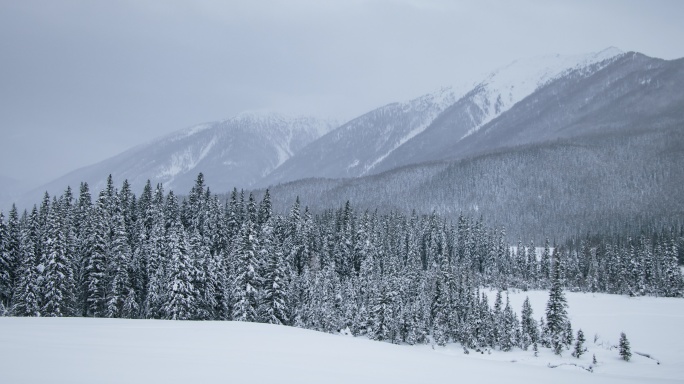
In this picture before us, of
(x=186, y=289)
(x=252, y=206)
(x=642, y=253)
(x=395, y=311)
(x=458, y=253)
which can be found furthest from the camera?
(x=458, y=253)

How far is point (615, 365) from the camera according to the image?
144 ft

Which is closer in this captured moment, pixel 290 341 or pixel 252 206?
pixel 290 341

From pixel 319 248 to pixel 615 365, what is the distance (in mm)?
59147

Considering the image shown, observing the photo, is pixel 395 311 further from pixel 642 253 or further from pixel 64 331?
pixel 642 253

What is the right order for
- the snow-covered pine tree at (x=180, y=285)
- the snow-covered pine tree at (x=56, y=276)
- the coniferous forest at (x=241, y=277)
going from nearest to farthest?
the snow-covered pine tree at (x=180, y=285) → the snow-covered pine tree at (x=56, y=276) → the coniferous forest at (x=241, y=277)

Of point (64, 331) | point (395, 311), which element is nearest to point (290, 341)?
point (64, 331)

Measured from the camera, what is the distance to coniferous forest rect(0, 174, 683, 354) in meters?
44.1

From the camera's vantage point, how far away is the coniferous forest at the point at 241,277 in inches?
1737

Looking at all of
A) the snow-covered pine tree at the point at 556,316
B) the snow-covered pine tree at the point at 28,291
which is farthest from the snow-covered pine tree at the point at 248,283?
the snow-covered pine tree at the point at 556,316

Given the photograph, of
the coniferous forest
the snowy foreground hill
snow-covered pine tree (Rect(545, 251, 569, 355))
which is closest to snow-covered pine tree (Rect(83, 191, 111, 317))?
the coniferous forest

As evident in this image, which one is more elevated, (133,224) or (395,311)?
(133,224)

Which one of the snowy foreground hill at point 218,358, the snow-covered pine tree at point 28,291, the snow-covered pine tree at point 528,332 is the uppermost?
the snowy foreground hill at point 218,358

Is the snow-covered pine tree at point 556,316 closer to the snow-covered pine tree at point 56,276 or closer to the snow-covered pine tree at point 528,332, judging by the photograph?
the snow-covered pine tree at point 528,332

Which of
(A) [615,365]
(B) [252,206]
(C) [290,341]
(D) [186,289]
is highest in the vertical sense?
(B) [252,206]
